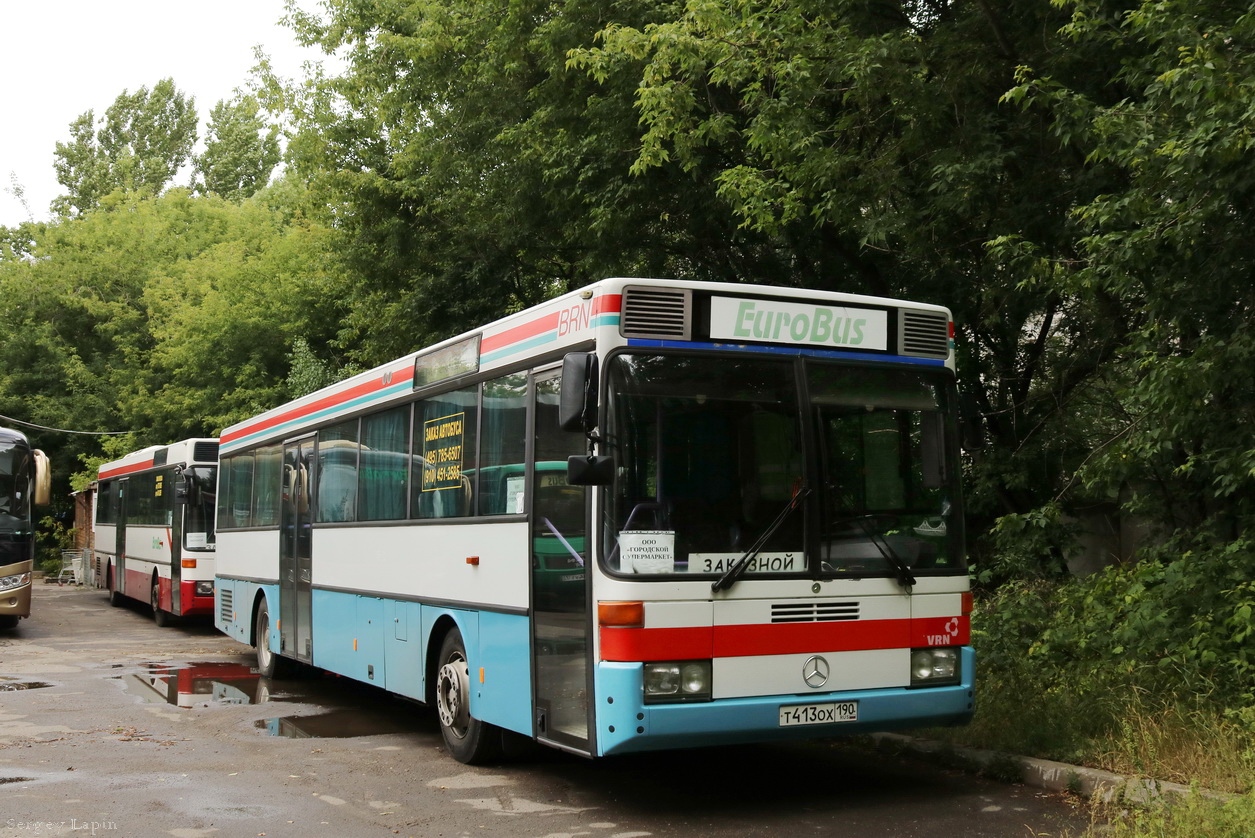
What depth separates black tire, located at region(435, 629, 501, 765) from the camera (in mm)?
9133

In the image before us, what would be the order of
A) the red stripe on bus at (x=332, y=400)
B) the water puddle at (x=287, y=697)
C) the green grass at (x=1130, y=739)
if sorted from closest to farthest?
the green grass at (x=1130, y=739) < the red stripe on bus at (x=332, y=400) < the water puddle at (x=287, y=697)

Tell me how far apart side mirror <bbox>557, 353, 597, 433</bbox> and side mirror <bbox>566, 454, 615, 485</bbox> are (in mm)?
239

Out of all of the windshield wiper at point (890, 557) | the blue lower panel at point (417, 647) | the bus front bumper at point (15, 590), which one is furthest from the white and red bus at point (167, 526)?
the windshield wiper at point (890, 557)

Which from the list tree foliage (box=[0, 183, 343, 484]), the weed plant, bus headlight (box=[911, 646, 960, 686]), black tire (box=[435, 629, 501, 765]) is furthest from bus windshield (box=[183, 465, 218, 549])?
bus headlight (box=[911, 646, 960, 686])

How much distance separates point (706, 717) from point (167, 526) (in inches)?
735

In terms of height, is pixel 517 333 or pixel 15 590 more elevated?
pixel 517 333

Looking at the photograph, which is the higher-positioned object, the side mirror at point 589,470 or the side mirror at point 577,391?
the side mirror at point 577,391

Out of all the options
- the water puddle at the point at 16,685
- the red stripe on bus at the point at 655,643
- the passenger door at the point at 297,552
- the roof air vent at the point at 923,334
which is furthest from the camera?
the water puddle at the point at 16,685

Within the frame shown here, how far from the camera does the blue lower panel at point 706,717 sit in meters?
7.04

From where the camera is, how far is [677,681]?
23.5 ft

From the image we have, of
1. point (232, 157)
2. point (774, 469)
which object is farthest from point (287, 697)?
point (232, 157)

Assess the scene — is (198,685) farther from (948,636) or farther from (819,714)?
(948,636)

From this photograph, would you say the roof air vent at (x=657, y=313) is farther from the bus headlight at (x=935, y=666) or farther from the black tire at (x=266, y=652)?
the black tire at (x=266, y=652)

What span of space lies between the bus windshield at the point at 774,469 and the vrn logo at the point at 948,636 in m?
A: 0.35
